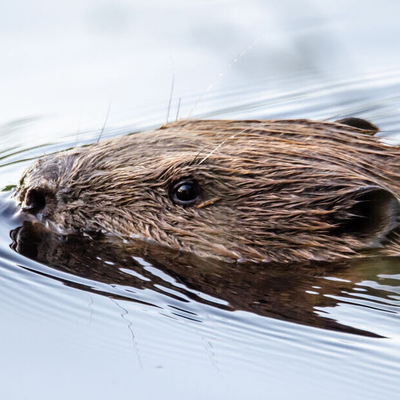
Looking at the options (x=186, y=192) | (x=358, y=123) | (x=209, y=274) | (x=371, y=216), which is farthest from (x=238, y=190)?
(x=358, y=123)

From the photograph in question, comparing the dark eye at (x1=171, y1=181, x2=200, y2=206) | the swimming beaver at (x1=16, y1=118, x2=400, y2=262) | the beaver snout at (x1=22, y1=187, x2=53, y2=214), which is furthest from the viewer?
the beaver snout at (x1=22, y1=187, x2=53, y2=214)

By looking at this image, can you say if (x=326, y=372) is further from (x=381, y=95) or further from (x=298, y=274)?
(x=381, y=95)

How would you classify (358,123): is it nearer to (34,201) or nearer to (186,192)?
(186,192)

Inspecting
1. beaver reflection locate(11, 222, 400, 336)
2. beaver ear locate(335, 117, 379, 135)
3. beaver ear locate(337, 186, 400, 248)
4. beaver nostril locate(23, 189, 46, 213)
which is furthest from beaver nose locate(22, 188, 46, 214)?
beaver ear locate(335, 117, 379, 135)

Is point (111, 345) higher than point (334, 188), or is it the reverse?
point (334, 188)

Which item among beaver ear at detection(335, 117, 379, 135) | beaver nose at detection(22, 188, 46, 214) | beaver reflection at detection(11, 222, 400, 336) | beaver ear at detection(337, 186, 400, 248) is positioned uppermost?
beaver ear at detection(335, 117, 379, 135)

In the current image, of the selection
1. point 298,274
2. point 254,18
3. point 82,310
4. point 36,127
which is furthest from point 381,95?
point 82,310

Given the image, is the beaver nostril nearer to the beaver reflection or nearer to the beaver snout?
the beaver snout
